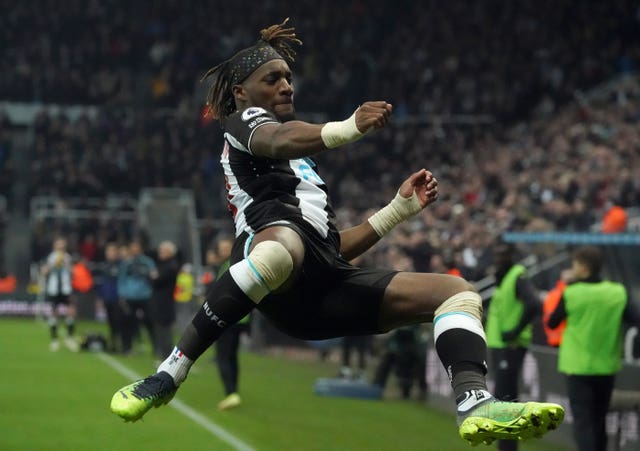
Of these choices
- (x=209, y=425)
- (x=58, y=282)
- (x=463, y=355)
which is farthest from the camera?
(x=58, y=282)

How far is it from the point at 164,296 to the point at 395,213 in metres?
12.2

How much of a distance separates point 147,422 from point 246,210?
6.68m

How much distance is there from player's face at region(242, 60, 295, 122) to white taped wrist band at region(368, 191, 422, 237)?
0.80 meters

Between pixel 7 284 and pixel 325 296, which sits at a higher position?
pixel 7 284

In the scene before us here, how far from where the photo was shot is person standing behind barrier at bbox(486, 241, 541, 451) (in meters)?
10.7

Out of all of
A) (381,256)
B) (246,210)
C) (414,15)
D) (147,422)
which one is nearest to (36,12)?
(414,15)

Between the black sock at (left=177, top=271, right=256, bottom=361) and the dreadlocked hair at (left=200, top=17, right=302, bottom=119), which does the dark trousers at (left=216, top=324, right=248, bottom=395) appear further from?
the black sock at (left=177, top=271, right=256, bottom=361)

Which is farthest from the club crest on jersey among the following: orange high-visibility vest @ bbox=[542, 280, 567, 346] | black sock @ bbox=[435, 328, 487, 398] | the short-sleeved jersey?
orange high-visibility vest @ bbox=[542, 280, 567, 346]

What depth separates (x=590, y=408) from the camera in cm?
948

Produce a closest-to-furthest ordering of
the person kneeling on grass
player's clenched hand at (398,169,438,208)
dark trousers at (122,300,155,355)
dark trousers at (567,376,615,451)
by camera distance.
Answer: the person kneeling on grass → player's clenched hand at (398,169,438,208) → dark trousers at (567,376,615,451) → dark trousers at (122,300,155,355)

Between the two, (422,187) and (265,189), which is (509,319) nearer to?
(422,187)

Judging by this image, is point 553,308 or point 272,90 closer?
point 272,90

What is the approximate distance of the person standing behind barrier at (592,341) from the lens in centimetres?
940

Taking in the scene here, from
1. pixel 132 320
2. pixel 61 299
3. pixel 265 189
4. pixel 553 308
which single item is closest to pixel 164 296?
pixel 132 320
